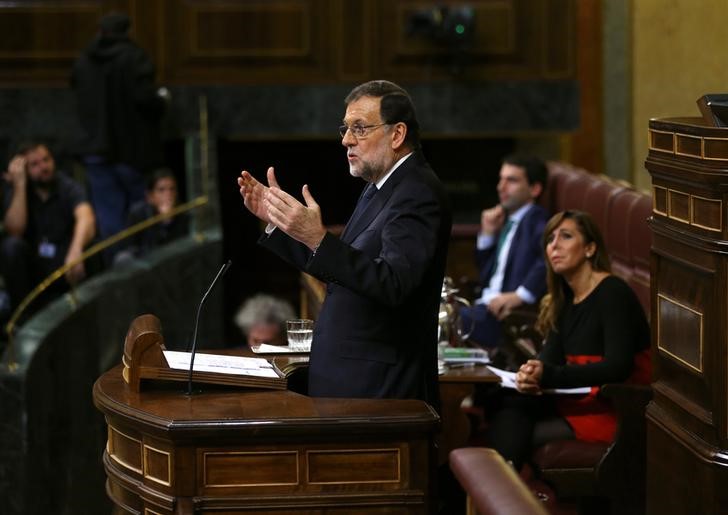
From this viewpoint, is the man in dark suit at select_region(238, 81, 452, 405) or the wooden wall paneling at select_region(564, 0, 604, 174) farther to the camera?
the wooden wall paneling at select_region(564, 0, 604, 174)

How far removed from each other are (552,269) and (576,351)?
0.30 meters

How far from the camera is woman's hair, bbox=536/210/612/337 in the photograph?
5043 millimetres

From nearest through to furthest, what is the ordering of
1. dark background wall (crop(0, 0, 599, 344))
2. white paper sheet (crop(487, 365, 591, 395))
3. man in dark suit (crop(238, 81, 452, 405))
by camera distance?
man in dark suit (crop(238, 81, 452, 405)) < white paper sheet (crop(487, 365, 591, 395)) < dark background wall (crop(0, 0, 599, 344))

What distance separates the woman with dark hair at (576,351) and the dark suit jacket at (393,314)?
1126 mm

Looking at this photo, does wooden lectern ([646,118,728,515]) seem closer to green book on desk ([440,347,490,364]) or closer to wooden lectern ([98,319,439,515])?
wooden lectern ([98,319,439,515])

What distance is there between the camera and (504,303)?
22.0ft

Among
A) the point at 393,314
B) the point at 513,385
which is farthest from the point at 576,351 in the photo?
the point at 393,314

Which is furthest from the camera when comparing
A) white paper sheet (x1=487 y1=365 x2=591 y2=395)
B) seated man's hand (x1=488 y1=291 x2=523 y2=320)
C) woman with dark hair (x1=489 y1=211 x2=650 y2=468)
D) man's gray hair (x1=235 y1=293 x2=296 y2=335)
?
seated man's hand (x1=488 y1=291 x2=523 y2=320)

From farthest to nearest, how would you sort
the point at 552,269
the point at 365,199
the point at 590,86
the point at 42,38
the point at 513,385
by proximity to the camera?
1. the point at 590,86
2. the point at 42,38
3. the point at 552,269
4. the point at 513,385
5. the point at 365,199

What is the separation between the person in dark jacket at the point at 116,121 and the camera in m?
9.30

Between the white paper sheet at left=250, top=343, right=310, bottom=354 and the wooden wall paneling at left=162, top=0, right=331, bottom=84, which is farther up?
the wooden wall paneling at left=162, top=0, right=331, bottom=84

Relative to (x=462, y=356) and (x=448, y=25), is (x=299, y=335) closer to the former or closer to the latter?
(x=462, y=356)

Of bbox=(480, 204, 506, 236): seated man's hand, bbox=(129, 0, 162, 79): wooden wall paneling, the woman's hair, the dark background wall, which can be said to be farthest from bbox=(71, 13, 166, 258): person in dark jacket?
the woman's hair

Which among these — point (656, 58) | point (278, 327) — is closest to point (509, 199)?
point (278, 327)
